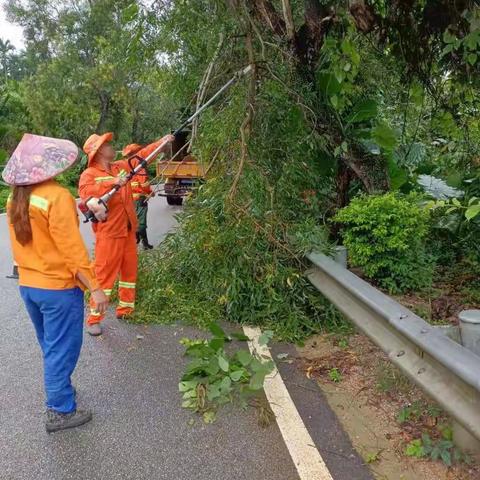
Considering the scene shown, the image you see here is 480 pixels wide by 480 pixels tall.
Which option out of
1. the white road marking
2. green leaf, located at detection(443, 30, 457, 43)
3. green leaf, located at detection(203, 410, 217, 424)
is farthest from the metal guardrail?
green leaf, located at detection(443, 30, 457, 43)

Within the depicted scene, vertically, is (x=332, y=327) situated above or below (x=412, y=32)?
below

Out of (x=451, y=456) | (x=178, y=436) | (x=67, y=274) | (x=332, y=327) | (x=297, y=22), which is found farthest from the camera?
(x=297, y=22)

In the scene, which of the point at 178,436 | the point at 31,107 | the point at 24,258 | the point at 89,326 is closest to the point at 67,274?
the point at 24,258

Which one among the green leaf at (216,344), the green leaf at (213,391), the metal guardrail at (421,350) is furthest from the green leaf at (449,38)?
the green leaf at (213,391)

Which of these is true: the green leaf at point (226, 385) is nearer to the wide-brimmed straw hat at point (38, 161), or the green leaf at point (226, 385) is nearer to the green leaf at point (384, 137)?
the wide-brimmed straw hat at point (38, 161)

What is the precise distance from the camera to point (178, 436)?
3258 mm

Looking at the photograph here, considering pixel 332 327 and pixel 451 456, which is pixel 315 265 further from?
pixel 451 456

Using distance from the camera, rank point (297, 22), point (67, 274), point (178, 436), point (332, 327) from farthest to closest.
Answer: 1. point (297, 22)
2. point (332, 327)
3. point (67, 274)
4. point (178, 436)

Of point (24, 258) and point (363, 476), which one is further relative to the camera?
point (24, 258)

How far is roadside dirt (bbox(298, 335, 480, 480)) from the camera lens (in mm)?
2805

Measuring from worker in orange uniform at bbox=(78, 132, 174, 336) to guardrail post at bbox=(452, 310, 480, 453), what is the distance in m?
3.58

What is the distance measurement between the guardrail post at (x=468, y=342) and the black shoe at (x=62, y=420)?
2.19 metres

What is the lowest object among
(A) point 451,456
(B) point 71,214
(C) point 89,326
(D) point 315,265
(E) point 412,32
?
(C) point 89,326

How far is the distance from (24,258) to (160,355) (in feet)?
4.87
